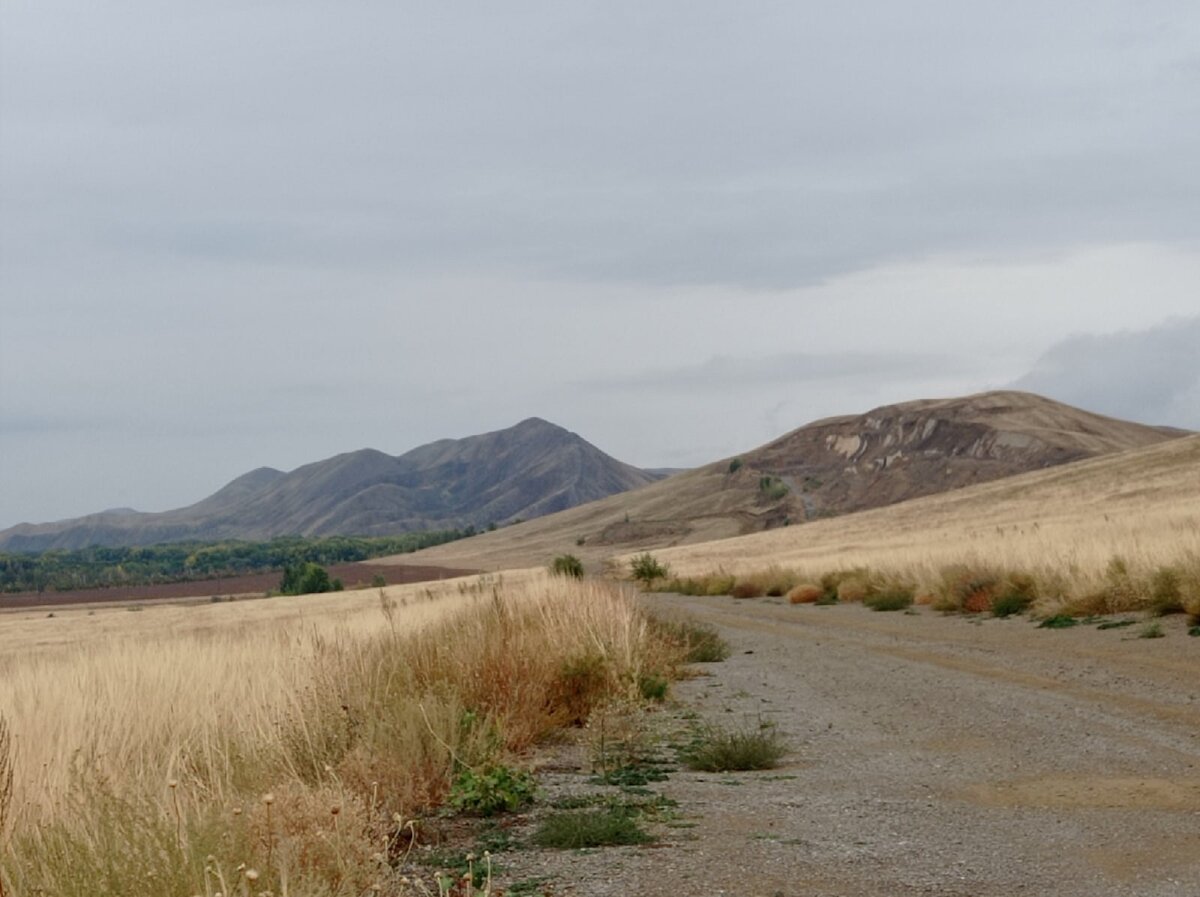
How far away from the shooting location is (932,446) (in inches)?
5305

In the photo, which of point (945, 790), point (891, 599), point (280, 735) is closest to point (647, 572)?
point (891, 599)

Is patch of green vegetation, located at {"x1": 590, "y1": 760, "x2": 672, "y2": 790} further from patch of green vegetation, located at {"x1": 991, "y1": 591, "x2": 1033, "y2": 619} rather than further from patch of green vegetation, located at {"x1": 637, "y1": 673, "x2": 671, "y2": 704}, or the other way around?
patch of green vegetation, located at {"x1": 991, "y1": 591, "x2": 1033, "y2": 619}

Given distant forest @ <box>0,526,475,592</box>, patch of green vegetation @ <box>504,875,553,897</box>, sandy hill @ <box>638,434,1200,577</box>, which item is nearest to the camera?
patch of green vegetation @ <box>504,875,553,897</box>

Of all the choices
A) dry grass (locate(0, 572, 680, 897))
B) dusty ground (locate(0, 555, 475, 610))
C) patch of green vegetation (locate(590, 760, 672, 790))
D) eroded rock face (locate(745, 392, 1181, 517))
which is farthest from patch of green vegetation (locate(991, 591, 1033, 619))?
Result: eroded rock face (locate(745, 392, 1181, 517))

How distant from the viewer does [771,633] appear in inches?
955

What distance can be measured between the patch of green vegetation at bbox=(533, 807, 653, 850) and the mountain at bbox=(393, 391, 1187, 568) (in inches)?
4071

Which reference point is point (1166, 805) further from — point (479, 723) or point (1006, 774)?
point (479, 723)

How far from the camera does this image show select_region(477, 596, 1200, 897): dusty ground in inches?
235

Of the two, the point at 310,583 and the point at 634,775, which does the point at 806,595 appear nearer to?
the point at 634,775

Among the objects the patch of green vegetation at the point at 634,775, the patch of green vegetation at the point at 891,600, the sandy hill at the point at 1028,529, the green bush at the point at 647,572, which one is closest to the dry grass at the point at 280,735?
the patch of green vegetation at the point at 634,775

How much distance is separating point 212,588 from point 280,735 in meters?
114

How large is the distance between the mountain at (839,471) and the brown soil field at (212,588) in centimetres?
949

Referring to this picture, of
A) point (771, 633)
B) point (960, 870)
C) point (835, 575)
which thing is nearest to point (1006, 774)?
point (960, 870)

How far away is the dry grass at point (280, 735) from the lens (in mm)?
4734
